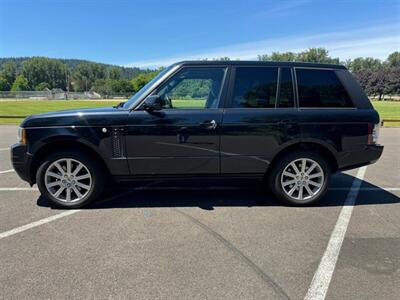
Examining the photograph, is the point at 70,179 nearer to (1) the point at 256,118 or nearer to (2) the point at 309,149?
(1) the point at 256,118

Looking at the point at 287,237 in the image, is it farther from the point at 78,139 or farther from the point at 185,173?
the point at 78,139

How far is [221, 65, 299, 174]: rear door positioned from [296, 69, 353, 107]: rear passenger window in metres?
0.18

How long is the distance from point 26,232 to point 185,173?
202 cm

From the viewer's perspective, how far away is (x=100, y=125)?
411 cm

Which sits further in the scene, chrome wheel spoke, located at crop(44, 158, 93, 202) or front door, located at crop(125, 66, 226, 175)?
chrome wheel spoke, located at crop(44, 158, 93, 202)

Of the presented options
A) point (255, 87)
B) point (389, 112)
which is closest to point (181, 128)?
point (255, 87)

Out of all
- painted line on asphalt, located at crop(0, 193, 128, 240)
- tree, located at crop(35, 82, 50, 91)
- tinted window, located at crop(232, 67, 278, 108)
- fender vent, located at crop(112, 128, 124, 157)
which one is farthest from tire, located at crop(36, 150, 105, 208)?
tree, located at crop(35, 82, 50, 91)

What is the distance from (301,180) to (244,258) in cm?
187

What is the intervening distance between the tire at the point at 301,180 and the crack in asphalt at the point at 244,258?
1293 millimetres

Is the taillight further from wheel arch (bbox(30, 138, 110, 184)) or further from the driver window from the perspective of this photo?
wheel arch (bbox(30, 138, 110, 184))

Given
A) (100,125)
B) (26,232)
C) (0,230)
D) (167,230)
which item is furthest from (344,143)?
(0,230)

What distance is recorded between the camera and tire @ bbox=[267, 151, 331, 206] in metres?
4.46

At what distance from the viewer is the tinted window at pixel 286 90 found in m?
4.36

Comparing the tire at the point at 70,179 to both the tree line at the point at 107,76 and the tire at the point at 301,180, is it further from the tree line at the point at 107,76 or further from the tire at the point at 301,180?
the tree line at the point at 107,76
